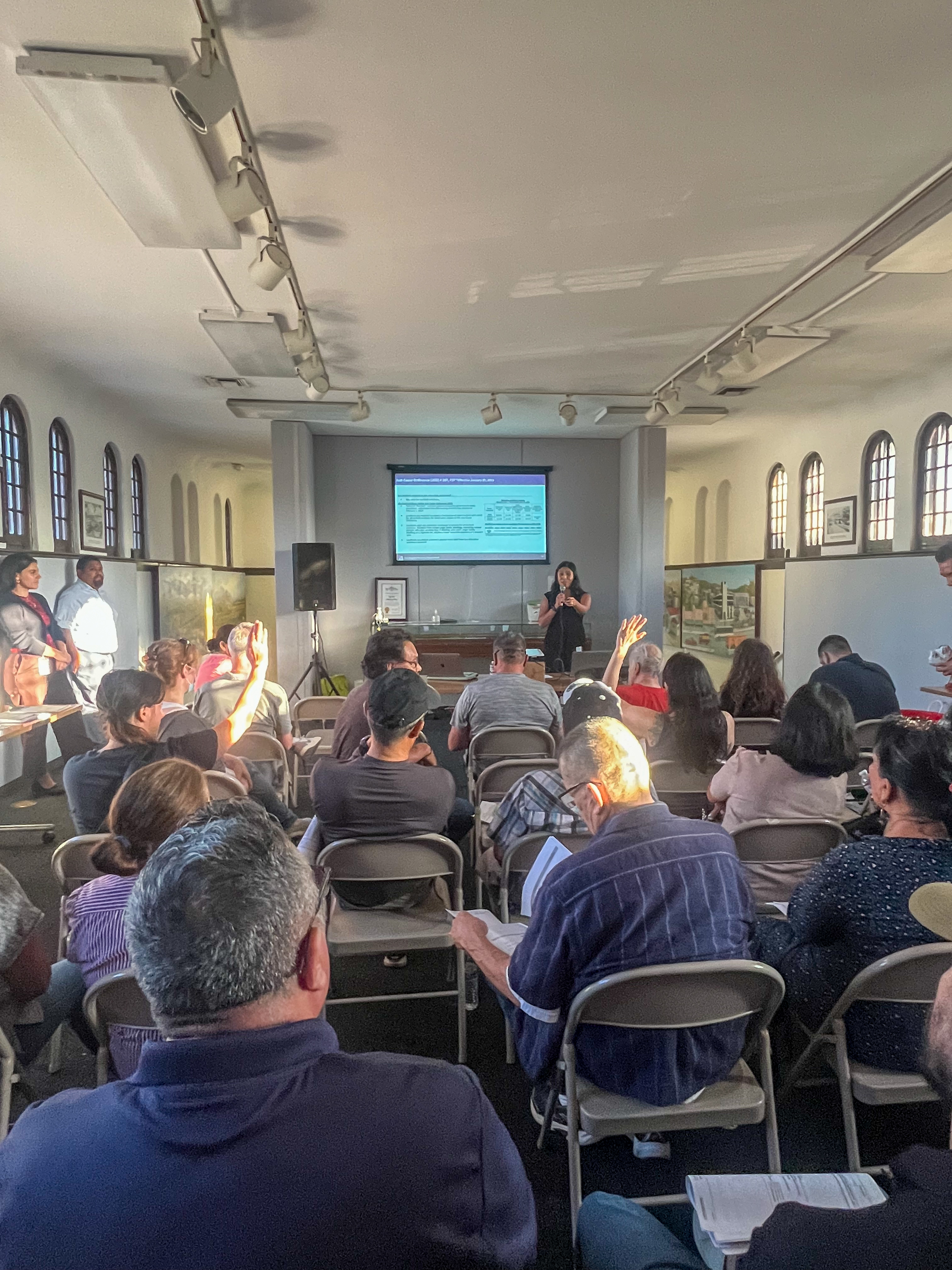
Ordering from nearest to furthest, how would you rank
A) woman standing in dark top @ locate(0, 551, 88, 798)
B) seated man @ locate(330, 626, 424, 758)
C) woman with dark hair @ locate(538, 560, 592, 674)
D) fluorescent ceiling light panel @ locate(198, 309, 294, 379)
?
seated man @ locate(330, 626, 424, 758) < woman standing in dark top @ locate(0, 551, 88, 798) < fluorescent ceiling light panel @ locate(198, 309, 294, 379) < woman with dark hair @ locate(538, 560, 592, 674)

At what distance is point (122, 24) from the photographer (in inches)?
98.8

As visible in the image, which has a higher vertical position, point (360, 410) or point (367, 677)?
point (360, 410)

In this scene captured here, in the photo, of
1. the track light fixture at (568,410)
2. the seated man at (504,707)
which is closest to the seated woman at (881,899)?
the seated man at (504,707)

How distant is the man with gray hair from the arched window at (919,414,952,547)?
8.29 m

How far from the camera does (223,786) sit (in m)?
2.85

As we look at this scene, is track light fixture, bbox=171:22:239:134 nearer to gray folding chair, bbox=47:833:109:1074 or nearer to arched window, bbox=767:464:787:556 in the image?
gray folding chair, bbox=47:833:109:1074

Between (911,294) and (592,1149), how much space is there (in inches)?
214

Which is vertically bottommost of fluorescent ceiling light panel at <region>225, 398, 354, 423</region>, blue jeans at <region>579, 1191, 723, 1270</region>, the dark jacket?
blue jeans at <region>579, 1191, 723, 1270</region>

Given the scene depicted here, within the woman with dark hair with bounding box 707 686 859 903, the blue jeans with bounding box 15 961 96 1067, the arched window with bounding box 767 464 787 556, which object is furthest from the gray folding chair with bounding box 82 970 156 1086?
the arched window with bounding box 767 464 787 556

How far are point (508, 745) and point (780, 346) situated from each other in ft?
14.1

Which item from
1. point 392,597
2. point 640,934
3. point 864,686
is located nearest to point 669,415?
→ point 392,597

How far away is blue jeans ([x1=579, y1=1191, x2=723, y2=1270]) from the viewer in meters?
1.16

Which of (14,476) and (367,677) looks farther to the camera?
(14,476)

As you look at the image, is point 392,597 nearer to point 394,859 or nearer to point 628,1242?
point 394,859
